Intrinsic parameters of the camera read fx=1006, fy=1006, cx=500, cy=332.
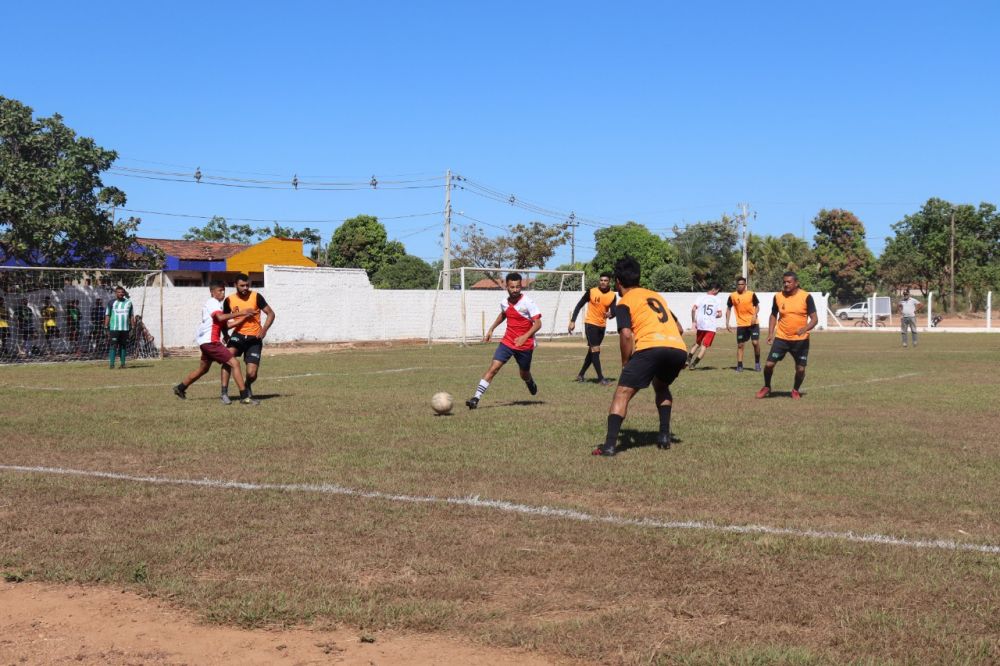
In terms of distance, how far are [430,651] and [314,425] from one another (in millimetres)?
7636

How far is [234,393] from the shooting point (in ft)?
54.4

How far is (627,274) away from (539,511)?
3511 mm

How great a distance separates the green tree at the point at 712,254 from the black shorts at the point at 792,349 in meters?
59.7

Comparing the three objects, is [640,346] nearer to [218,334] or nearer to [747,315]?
[218,334]

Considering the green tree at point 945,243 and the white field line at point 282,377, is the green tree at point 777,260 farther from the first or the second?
the white field line at point 282,377

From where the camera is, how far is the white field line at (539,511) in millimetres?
6098

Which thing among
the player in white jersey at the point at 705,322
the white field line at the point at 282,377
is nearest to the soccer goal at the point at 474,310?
the white field line at the point at 282,377

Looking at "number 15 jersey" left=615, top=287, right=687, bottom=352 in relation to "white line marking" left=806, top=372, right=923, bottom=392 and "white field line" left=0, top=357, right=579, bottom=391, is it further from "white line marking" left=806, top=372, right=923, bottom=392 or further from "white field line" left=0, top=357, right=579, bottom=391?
"white field line" left=0, top=357, right=579, bottom=391

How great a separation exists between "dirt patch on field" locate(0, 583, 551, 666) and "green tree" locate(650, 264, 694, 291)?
218 ft

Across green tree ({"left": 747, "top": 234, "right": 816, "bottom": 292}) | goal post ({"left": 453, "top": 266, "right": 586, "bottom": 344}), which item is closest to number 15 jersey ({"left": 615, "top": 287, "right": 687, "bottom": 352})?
goal post ({"left": 453, "top": 266, "right": 586, "bottom": 344})

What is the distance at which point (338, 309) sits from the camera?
3728cm

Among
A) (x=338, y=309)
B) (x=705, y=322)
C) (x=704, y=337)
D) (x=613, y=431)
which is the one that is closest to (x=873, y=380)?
(x=704, y=337)

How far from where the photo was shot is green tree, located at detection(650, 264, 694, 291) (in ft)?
231

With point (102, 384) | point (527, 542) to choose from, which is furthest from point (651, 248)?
point (527, 542)
